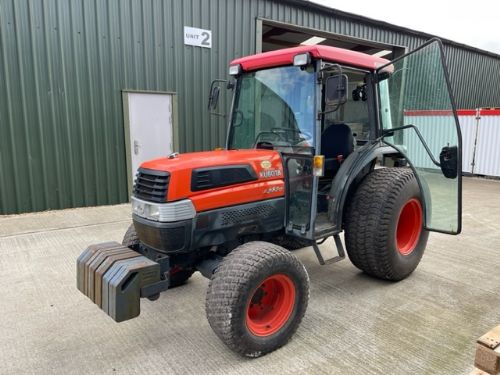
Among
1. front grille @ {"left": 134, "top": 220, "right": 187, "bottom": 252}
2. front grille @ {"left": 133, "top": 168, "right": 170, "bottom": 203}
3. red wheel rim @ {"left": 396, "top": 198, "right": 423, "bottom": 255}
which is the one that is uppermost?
front grille @ {"left": 133, "top": 168, "right": 170, "bottom": 203}

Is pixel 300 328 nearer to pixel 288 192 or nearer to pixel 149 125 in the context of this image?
pixel 288 192

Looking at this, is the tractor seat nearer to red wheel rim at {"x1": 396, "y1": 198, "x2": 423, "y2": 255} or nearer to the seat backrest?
the seat backrest

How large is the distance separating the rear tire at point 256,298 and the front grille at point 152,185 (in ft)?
2.05

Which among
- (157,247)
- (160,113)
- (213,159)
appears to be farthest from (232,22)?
(157,247)

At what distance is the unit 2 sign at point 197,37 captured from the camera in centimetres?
709

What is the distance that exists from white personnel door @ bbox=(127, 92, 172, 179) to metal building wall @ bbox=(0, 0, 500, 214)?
0.62 feet

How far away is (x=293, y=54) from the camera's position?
301 centimetres

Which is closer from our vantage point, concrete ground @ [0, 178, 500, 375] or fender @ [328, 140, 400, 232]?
concrete ground @ [0, 178, 500, 375]

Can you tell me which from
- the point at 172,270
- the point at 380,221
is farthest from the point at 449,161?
the point at 172,270

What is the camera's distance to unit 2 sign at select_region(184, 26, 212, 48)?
23.3 ft

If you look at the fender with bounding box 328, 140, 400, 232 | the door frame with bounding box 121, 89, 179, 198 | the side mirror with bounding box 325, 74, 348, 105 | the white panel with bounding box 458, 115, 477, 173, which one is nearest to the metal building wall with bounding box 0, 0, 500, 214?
the door frame with bounding box 121, 89, 179, 198

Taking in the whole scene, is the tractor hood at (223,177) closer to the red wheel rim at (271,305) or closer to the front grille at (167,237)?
the front grille at (167,237)

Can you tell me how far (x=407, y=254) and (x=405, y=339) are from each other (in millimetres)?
1144

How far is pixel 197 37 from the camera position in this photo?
7.21 meters
